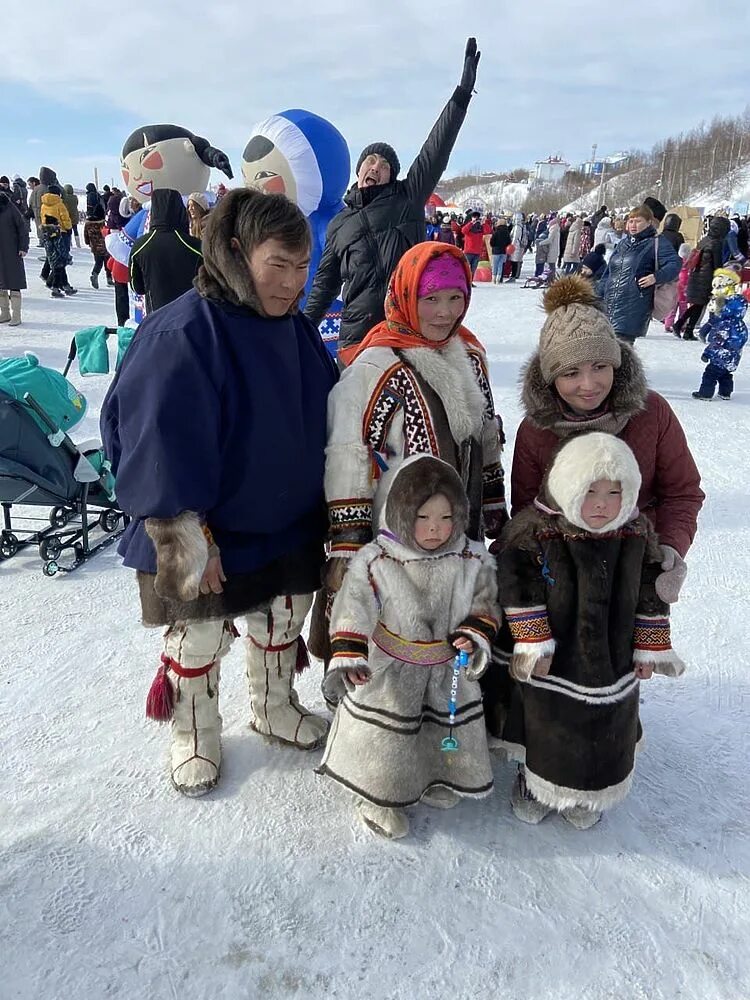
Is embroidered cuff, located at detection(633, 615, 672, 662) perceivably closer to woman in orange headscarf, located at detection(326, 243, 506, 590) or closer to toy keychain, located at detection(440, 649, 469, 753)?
toy keychain, located at detection(440, 649, 469, 753)

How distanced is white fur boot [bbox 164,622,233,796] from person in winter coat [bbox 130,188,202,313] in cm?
272

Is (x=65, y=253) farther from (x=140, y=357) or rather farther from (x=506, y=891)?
(x=506, y=891)

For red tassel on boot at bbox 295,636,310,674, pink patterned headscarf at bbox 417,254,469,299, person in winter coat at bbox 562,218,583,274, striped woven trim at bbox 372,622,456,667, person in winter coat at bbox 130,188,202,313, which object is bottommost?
red tassel on boot at bbox 295,636,310,674

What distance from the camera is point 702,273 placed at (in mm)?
8852

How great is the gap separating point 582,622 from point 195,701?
3.82 feet

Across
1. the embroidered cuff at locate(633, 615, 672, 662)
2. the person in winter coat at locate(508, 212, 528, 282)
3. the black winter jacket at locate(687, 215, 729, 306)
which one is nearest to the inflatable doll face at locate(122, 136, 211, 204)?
the embroidered cuff at locate(633, 615, 672, 662)

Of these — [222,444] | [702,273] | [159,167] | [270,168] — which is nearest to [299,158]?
[270,168]

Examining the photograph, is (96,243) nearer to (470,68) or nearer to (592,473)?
(470,68)

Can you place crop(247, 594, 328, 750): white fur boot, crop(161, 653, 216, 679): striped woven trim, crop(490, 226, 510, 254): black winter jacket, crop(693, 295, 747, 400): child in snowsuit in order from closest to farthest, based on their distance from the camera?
1. crop(161, 653, 216, 679): striped woven trim
2. crop(247, 594, 328, 750): white fur boot
3. crop(693, 295, 747, 400): child in snowsuit
4. crop(490, 226, 510, 254): black winter jacket

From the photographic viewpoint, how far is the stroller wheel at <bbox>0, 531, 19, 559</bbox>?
3.38m

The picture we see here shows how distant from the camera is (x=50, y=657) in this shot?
264 cm

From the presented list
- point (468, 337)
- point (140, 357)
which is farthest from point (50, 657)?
point (468, 337)

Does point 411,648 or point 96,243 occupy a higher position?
point 96,243

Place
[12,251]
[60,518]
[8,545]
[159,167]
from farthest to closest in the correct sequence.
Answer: [12,251] < [159,167] < [60,518] < [8,545]
